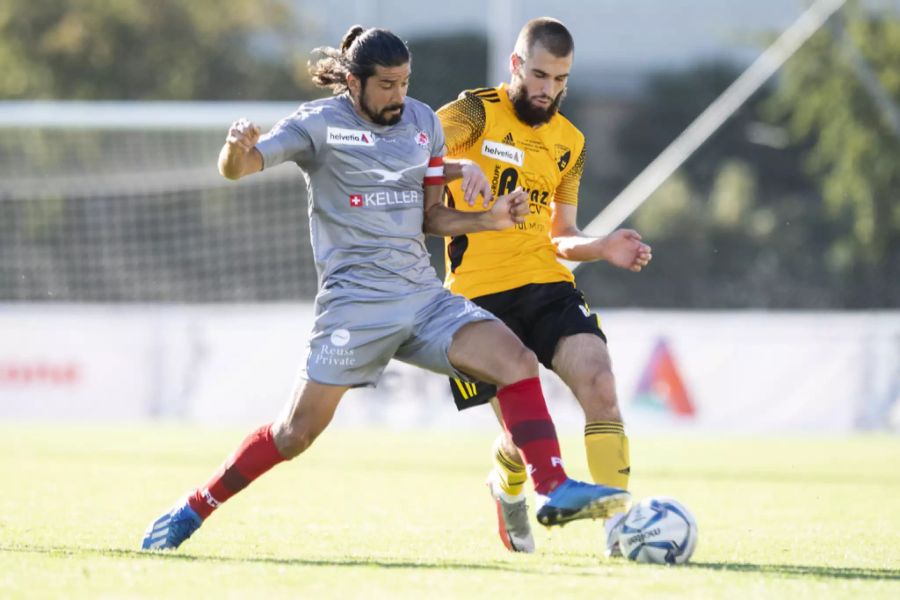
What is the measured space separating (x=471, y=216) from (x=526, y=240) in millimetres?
748

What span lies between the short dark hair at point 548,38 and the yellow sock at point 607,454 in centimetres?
165

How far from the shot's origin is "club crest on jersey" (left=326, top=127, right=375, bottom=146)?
625 cm

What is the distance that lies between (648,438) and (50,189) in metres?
8.90

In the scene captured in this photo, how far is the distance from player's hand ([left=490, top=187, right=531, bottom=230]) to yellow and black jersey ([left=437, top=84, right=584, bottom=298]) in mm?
741

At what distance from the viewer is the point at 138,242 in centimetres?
2072

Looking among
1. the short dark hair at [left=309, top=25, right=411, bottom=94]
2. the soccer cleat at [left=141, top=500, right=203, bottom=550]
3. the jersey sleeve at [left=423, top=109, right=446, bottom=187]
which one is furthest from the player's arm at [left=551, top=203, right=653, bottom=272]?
the soccer cleat at [left=141, top=500, right=203, bottom=550]

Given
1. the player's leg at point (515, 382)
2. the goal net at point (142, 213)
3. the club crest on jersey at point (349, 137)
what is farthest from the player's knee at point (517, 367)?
the goal net at point (142, 213)

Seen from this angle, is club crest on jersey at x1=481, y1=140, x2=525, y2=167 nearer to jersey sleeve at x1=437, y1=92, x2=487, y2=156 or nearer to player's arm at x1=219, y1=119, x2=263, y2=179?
jersey sleeve at x1=437, y1=92, x2=487, y2=156

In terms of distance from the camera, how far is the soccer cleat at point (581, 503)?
5.67m

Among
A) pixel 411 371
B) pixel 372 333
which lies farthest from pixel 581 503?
pixel 411 371

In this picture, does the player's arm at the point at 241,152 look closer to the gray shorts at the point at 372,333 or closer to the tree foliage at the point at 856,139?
the gray shorts at the point at 372,333

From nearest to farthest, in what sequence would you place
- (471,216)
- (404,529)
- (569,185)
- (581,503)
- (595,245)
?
(581,503) → (471,216) → (595,245) → (569,185) → (404,529)

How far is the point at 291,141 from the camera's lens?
614cm

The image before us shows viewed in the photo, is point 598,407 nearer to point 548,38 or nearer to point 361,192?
point 361,192
